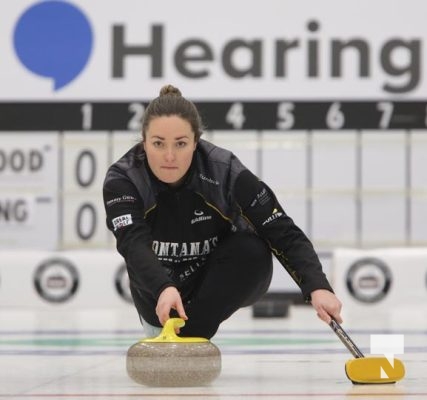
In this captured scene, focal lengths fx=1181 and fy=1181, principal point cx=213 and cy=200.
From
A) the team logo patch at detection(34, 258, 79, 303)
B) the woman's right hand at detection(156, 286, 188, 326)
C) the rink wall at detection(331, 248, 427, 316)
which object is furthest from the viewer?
the team logo patch at detection(34, 258, 79, 303)

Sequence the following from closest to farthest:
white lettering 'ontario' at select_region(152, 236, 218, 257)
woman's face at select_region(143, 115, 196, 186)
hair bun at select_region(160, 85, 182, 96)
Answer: woman's face at select_region(143, 115, 196, 186)
hair bun at select_region(160, 85, 182, 96)
white lettering 'ontario' at select_region(152, 236, 218, 257)

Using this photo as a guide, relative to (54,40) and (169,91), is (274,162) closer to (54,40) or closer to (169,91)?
(54,40)

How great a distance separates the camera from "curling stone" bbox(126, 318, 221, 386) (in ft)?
11.5

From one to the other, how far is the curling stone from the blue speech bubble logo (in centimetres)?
882

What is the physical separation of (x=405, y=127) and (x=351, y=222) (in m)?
1.10

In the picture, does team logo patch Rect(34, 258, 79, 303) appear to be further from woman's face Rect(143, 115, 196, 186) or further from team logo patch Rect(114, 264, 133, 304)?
woman's face Rect(143, 115, 196, 186)

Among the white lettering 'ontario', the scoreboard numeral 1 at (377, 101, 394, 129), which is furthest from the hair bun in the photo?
the scoreboard numeral 1 at (377, 101, 394, 129)

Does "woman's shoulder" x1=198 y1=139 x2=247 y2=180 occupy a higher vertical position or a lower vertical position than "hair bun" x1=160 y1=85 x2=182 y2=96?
lower

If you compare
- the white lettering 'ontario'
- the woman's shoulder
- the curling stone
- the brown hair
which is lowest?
the curling stone

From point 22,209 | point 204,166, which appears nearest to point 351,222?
point 22,209

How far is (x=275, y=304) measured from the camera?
31.9 ft

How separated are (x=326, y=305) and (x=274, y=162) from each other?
8501 millimetres

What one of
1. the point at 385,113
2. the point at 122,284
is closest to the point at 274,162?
the point at 385,113

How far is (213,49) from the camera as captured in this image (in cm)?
1206
